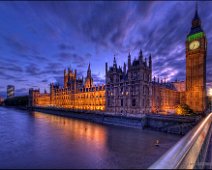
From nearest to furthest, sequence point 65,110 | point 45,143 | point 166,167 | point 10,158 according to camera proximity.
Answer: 1. point 166,167
2. point 10,158
3. point 45,143
4. point 65,110

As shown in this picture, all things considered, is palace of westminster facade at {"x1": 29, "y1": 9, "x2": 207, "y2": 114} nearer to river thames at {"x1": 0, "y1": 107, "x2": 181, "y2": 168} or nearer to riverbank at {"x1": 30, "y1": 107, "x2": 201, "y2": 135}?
riverbank at {"x1": 30, "y1": 107, "x2": 201, "y2": 135}

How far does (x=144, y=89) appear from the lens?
2501 inches

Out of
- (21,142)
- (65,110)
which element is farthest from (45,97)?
(21,142)

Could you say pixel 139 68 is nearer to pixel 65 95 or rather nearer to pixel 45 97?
pixel 65 95

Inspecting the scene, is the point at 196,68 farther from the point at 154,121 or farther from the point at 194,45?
the point at 154,121

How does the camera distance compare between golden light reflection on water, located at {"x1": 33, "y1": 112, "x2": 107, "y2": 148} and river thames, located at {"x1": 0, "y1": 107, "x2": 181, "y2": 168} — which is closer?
river thames, located at {"x1": 0, "y1": 107, "x2": 181, "y2": 168}

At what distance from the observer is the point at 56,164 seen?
2319 cm

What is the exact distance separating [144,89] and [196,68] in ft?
128

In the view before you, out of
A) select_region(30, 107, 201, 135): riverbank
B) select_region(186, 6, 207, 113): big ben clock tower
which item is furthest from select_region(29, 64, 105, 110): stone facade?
select_region(186, 6, 207, 113): big ben clock tower

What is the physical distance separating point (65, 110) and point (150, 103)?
177 ft

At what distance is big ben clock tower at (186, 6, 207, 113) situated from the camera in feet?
267

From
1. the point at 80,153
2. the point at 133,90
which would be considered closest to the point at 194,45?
the point at 133,90

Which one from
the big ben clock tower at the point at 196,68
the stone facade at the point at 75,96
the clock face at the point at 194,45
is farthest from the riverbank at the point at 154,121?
the clock face at the point at 194,45

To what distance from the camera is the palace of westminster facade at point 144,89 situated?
64.1 metres
